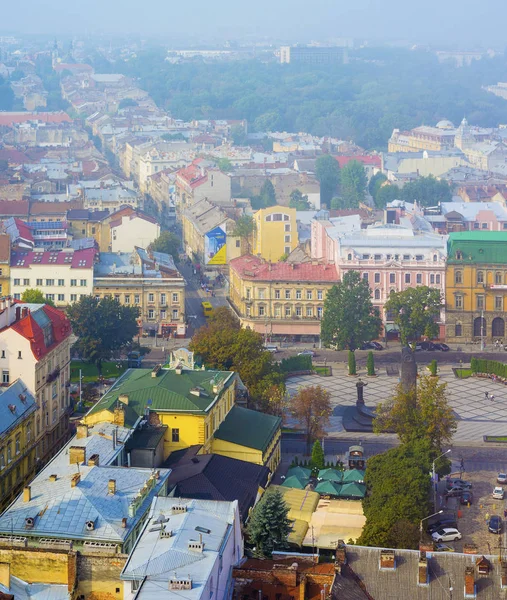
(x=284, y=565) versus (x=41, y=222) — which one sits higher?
(x=41, y=222)

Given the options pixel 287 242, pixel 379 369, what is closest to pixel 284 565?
pixel 379 369

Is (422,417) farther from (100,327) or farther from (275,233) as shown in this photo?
(275,233)

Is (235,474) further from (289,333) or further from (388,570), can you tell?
(289,333)

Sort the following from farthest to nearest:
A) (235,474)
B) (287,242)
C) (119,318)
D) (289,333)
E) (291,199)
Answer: (291,199)
(287,242)
(289,333)
(119,318)
(235,474)

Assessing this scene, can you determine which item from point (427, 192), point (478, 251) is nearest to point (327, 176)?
point (427, 192)

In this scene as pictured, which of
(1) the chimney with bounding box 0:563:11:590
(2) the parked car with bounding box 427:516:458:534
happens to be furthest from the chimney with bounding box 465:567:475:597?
(1) the chimney with bounding box 0:563:11:590

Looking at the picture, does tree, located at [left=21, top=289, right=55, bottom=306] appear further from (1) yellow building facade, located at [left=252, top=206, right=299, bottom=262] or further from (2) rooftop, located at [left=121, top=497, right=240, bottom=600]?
(2) rooftop, located at [left=121, top=497, right=240, bottom=600]
